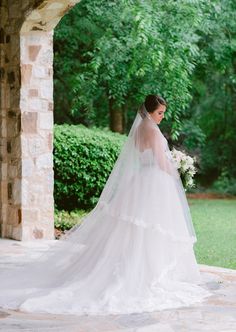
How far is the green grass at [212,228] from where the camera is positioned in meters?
7.54

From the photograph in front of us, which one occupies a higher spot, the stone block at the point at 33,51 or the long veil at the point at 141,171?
the stone block at the point at 33,51

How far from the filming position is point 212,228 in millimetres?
A: 9719

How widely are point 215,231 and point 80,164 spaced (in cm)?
191

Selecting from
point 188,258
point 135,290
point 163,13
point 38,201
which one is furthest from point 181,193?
point 163,13

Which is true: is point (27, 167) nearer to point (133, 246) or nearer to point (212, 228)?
point (133, 246)

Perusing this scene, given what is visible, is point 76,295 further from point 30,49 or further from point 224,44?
point 224,44

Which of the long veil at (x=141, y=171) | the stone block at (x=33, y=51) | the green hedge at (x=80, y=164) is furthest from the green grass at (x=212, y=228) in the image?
the stone block at (x=33, y=51)

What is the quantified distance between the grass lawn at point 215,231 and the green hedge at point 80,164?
146 cm

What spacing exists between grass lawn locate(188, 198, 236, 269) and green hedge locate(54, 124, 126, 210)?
146cm

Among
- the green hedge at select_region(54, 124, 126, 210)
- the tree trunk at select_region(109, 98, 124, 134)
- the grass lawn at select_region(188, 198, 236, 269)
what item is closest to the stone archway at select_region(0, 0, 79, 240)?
the green hedge at select_region(54, 124, 126, 210)

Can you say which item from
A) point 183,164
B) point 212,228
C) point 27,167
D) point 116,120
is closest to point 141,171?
point 183,164

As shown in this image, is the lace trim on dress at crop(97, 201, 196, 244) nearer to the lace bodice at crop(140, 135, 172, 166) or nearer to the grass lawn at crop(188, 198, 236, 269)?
the lace bodice at crop(140, 135, 172, 166)

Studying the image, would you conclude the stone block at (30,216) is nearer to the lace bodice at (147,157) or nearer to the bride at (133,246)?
the bride at (133,246)

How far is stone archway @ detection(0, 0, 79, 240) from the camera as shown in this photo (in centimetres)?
785
